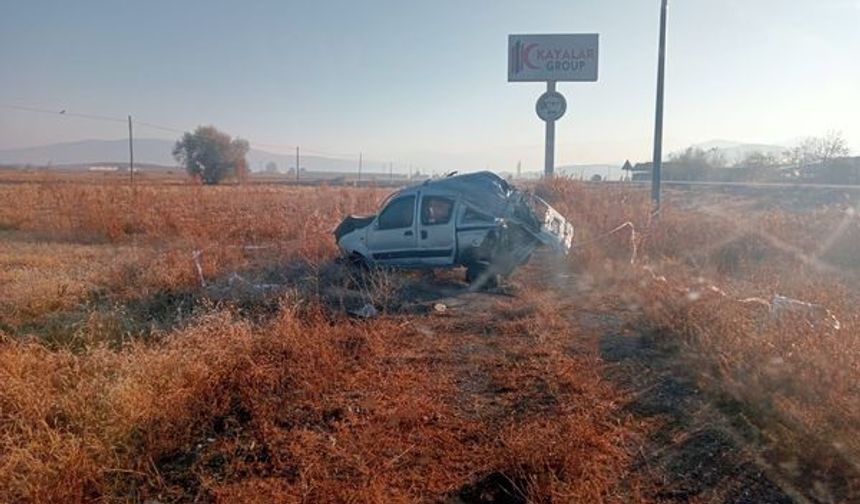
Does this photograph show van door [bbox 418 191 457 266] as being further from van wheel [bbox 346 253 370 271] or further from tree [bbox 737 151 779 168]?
tree [bbox 737 151 779 168]

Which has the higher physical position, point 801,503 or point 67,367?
point 67,367

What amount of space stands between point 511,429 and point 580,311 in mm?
4155

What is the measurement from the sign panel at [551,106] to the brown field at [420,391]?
15.3m

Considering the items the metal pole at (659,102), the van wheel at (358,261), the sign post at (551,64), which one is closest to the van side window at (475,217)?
the van wheel at (358,261)

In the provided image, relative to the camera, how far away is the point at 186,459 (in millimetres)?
3523

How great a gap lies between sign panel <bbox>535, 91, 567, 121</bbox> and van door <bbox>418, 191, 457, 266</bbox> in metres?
15.8

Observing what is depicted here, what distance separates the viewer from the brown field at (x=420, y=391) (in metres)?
3.20

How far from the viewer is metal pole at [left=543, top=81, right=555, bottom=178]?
74.3 feet

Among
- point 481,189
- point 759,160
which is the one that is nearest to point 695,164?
point 759,160

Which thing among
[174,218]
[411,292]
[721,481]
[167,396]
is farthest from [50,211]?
[721,481]

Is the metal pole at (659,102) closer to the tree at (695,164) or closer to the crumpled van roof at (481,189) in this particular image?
the crumpled van roof at (481,189)

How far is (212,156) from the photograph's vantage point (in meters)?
68.2

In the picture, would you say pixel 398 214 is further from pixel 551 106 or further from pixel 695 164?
pixel 695 164

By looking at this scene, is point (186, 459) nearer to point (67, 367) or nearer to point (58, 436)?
point (58, 436)
